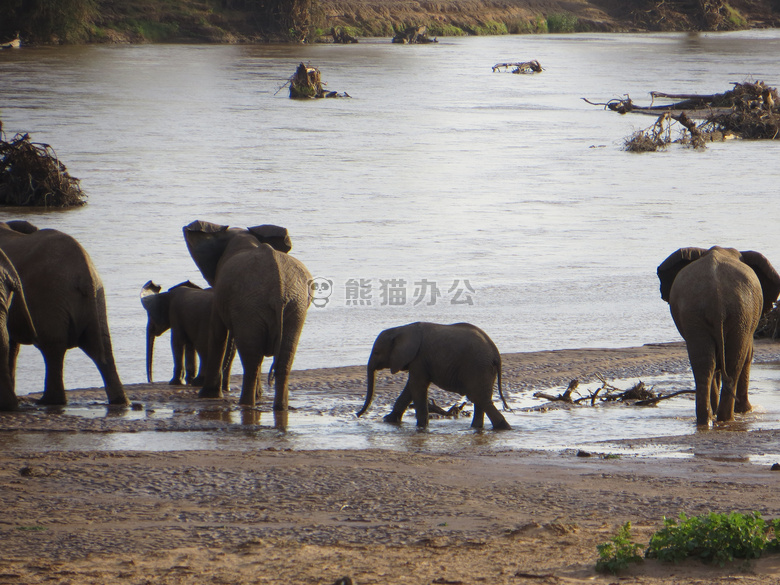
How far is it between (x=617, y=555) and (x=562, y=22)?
10391 centimetres

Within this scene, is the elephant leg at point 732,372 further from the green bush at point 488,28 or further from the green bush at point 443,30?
the green bush at point 488,28

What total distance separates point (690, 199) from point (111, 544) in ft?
73.6

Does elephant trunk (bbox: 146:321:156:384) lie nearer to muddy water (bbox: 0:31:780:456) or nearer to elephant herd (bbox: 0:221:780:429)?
muddy water (bbox: 0:31:780:456)

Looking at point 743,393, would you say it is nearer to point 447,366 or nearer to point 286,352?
point 447,366

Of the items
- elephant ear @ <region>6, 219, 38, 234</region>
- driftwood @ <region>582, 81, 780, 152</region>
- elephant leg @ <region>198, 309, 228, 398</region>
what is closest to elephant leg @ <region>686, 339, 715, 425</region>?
elephant leg @ <region>198, 309, 228, 398</region>

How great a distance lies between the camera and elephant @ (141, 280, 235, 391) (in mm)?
10023

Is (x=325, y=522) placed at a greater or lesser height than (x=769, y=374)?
greater

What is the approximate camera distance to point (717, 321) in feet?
29.6

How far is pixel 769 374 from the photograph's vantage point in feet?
36.8

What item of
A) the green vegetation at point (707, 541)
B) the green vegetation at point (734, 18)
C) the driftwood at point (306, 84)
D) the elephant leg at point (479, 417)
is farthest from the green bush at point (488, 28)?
the green vegetation at point (707, 541)

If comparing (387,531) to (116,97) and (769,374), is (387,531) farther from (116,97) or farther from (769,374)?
(116,97)

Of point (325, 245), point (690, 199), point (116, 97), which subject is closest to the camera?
point (325, 245)

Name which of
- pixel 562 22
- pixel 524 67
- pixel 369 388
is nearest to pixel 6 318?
pixel 369 388

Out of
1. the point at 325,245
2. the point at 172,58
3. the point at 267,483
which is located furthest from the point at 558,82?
the point at 267,483
